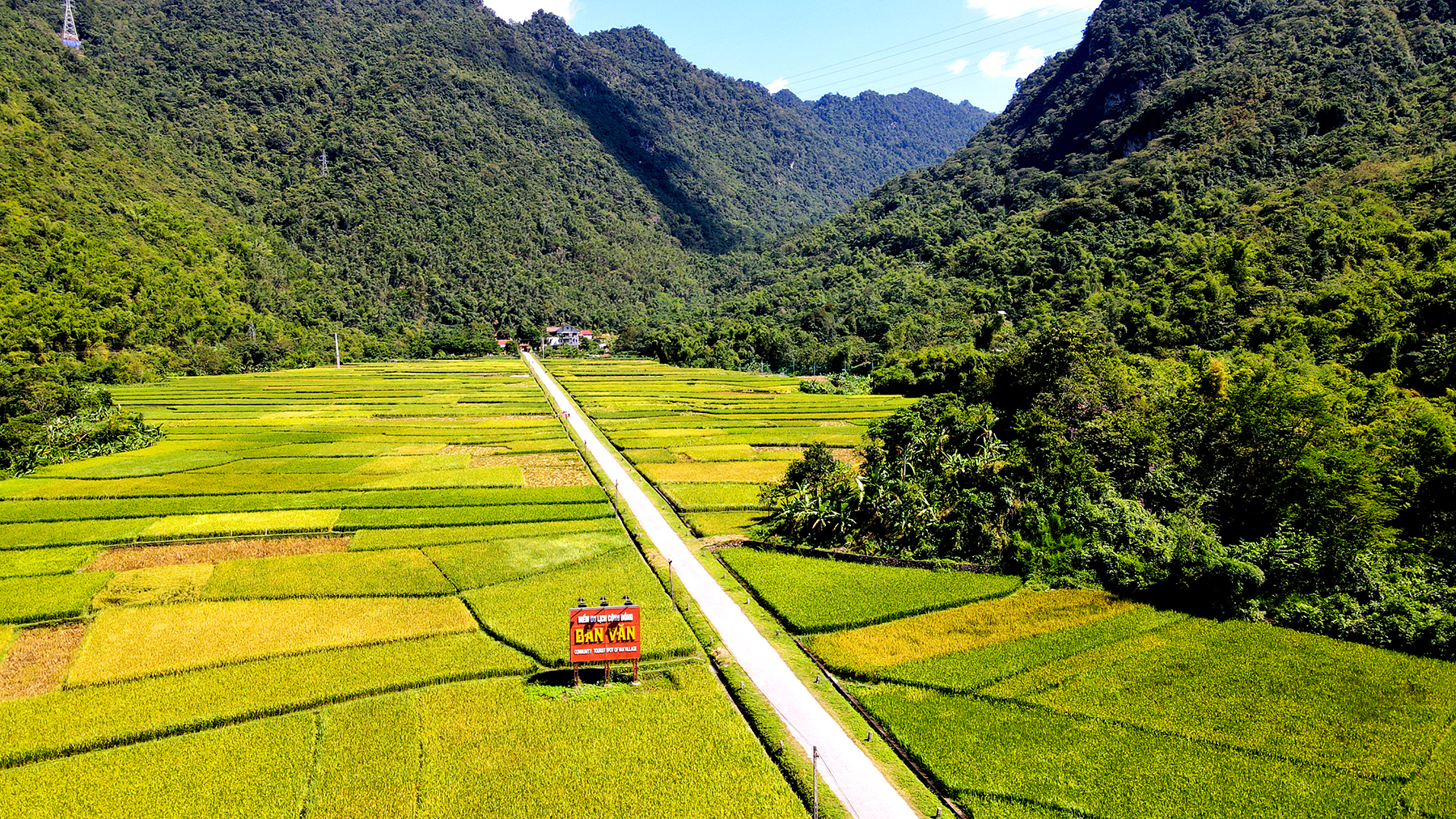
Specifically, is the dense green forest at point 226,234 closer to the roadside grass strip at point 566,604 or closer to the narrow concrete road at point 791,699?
the roadside grass strip at point 566,604

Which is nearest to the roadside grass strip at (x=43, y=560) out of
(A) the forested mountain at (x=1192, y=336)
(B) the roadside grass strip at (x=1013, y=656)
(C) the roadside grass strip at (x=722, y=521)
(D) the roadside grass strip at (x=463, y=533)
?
(D) the roadside grass strip at (x=463, y=533)

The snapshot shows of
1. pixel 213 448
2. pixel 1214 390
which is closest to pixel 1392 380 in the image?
pixel 1214 390

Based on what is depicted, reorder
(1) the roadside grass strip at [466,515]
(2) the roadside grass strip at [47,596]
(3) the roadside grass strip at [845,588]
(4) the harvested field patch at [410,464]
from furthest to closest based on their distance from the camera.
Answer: (4) the harvested field patch at [410,464] → (1) the roadside grass strip at [466,515] → (3) the roadside grass strip at [845,588] → (2) the roadside grass strip at [47,596]

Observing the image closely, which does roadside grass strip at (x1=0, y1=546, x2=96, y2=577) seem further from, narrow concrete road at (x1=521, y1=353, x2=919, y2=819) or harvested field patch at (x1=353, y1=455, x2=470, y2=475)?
narrow concrete road at (x1=521, y1=353, x2=919, y2=819)

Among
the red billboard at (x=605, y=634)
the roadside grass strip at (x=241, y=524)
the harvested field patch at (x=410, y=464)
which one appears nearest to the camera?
the red billboard at (x=605, y=634)

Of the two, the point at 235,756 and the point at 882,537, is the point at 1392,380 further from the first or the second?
the point at 235,756

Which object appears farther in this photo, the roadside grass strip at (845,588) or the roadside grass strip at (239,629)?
the roadside grass strip at (845,588)

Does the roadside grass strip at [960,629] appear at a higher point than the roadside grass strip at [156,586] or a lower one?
lower
